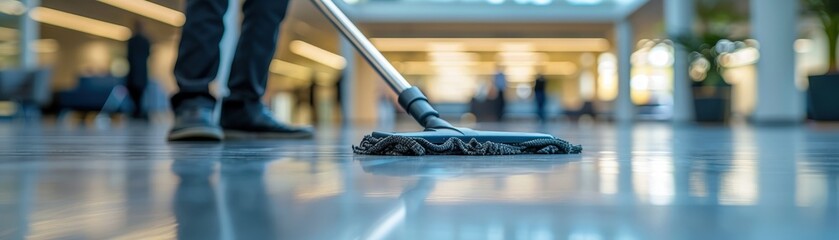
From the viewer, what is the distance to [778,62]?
299 inches

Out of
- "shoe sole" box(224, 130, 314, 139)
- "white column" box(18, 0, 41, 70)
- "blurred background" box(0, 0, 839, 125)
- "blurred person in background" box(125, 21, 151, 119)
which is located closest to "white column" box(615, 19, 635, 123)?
"blurred background" box(0, 0, 839, 125)

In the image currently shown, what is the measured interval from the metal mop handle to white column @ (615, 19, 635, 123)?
51.9ft

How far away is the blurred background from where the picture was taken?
7859 mm

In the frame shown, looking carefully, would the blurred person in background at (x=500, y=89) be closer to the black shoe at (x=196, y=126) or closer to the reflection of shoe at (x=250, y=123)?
the reflection of shoe at (x=250, y=123)

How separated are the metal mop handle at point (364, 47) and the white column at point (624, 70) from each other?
15.8 meters

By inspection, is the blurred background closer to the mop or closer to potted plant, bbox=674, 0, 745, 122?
potted plant, bbox=674, 0, 745, 122

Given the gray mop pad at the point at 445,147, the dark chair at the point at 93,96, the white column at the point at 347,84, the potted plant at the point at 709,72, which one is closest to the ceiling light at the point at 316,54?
the white column at the point at 347,84

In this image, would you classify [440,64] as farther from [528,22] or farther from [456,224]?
[456,224]

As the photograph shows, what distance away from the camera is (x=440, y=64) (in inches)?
1017

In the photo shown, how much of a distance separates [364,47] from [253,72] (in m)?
0.53

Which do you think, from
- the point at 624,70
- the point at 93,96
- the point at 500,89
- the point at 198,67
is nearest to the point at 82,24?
the point at 93,96

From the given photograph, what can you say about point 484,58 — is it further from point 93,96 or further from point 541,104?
point 93,96

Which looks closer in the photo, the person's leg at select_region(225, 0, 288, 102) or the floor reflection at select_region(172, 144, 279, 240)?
the floor reflection at select_region(172, 144, 279, 240)

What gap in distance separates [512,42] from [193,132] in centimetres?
1919
